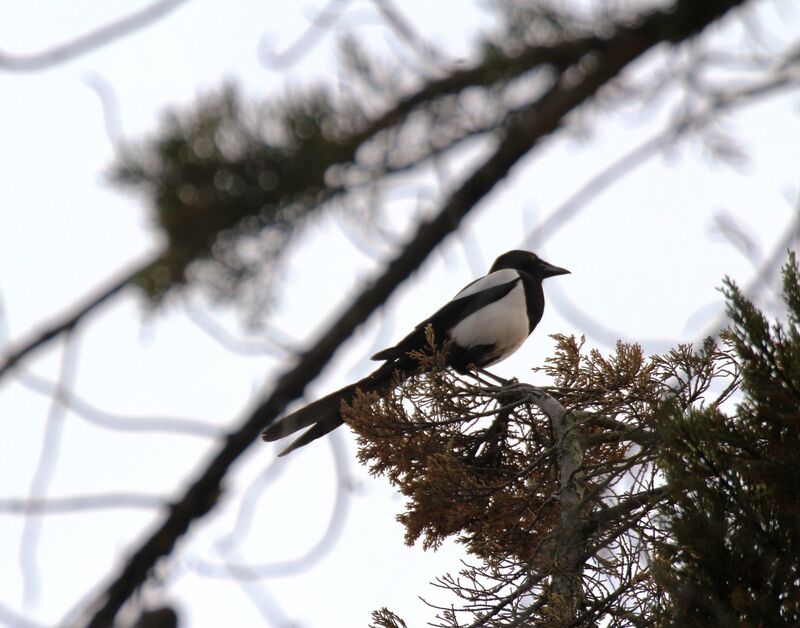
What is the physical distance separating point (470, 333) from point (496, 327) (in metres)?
0.14

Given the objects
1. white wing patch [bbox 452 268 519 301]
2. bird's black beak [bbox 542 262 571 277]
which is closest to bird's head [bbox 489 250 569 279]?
bird's black beak [bbox 542 262 571 277]

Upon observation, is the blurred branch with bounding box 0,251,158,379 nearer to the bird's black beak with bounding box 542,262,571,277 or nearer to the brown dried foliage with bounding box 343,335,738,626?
the brown dried foliage with bounding box 343,335,738,626

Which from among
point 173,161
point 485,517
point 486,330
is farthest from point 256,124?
point 486,330

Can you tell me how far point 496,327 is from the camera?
16.5ft

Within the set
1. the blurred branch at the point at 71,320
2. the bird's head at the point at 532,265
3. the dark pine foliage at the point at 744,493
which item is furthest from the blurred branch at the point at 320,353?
the bird's head at the point at 532,265

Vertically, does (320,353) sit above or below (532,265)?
below

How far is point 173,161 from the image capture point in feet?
5.46

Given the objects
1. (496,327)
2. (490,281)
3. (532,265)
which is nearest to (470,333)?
(496,327)

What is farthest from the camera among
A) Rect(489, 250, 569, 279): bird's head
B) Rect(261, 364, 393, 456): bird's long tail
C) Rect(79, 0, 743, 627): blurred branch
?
Rect(489, 250, 569, 279): bird's head

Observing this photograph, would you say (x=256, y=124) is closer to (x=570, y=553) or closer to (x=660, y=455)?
(x=660, y=455)

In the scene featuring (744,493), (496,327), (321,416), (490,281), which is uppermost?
(490,281)

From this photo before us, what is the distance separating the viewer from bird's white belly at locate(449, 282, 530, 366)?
16.5 feet

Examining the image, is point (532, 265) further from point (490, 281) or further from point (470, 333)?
point (470, 333)

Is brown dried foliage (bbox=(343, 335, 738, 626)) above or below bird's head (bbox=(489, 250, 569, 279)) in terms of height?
below
